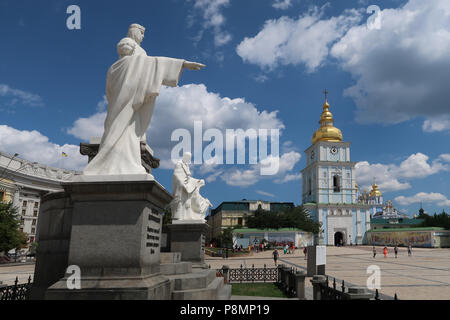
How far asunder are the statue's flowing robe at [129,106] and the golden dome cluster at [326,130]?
3118 inches

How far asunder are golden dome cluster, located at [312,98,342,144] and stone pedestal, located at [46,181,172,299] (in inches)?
3150

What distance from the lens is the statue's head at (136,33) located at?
5.73 metres

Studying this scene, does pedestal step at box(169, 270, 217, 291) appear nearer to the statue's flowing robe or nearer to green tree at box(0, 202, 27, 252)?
the statue's flowing robe

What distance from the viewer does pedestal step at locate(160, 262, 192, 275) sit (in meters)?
5.94

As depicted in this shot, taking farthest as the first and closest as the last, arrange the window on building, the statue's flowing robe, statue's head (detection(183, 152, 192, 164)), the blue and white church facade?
1. the window on building
2. the blue and white church facade
3. statue's head (detection(183, 152, 192, 164))
4. the statue's flowing robe

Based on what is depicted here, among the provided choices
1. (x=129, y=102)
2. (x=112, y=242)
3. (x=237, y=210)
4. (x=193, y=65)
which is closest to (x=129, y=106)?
(x=129, y=102)

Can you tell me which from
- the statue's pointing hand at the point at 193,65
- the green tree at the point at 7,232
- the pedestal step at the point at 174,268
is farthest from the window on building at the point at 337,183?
the statue's pointing hand at the point at 193,65

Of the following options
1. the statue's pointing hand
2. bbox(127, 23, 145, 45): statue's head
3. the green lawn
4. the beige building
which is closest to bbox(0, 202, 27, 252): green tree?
the green lawn

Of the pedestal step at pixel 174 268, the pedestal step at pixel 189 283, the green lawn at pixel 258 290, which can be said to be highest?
the pedestal step at pixel 174 268

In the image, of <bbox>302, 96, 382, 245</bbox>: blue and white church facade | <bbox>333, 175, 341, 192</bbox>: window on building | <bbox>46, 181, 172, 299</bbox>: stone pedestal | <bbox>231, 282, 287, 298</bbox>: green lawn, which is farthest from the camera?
<bbox>333, 175, 341, 192</bbox>: window on building

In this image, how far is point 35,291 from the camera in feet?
17.3

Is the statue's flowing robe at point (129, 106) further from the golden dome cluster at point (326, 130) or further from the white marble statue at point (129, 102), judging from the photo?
the golden dome cluster at point (326, 130)
